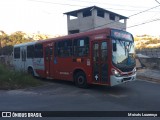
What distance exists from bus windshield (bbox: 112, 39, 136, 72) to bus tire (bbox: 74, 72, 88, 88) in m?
2.22

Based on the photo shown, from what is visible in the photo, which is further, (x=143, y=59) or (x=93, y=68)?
(x=143, y=59)

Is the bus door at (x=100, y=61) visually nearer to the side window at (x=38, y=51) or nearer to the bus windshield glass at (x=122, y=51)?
the bus windshield glass at (x=122, y=51)

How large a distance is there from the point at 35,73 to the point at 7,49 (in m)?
30.3

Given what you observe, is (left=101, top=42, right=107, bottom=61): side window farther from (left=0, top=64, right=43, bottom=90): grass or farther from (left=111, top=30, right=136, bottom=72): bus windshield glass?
(left=0, top=64, right=43, bottom=90): grass

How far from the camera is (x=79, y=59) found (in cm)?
1398

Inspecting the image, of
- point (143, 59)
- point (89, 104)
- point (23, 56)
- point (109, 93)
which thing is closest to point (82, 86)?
point (109, 93)

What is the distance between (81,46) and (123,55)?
2476 mm

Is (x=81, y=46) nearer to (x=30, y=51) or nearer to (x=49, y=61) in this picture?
(x=49, y=61)

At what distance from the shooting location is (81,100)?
1059cm

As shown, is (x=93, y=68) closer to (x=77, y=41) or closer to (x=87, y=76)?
(x=87, y=76)

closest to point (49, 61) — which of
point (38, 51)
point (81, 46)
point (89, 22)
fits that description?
point (38, 51)

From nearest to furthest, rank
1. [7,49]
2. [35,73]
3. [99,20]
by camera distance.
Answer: [35,73]
[99,20]
[7,49]

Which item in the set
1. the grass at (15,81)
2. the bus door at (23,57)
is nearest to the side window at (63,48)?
the grass at (15,81)

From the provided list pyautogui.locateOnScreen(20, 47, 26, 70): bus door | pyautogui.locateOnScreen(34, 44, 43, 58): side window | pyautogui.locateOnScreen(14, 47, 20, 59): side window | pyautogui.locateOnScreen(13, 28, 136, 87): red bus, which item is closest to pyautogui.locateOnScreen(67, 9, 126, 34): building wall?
pyautogui.locateOnScreen(14, 47, 20, 59): side window
